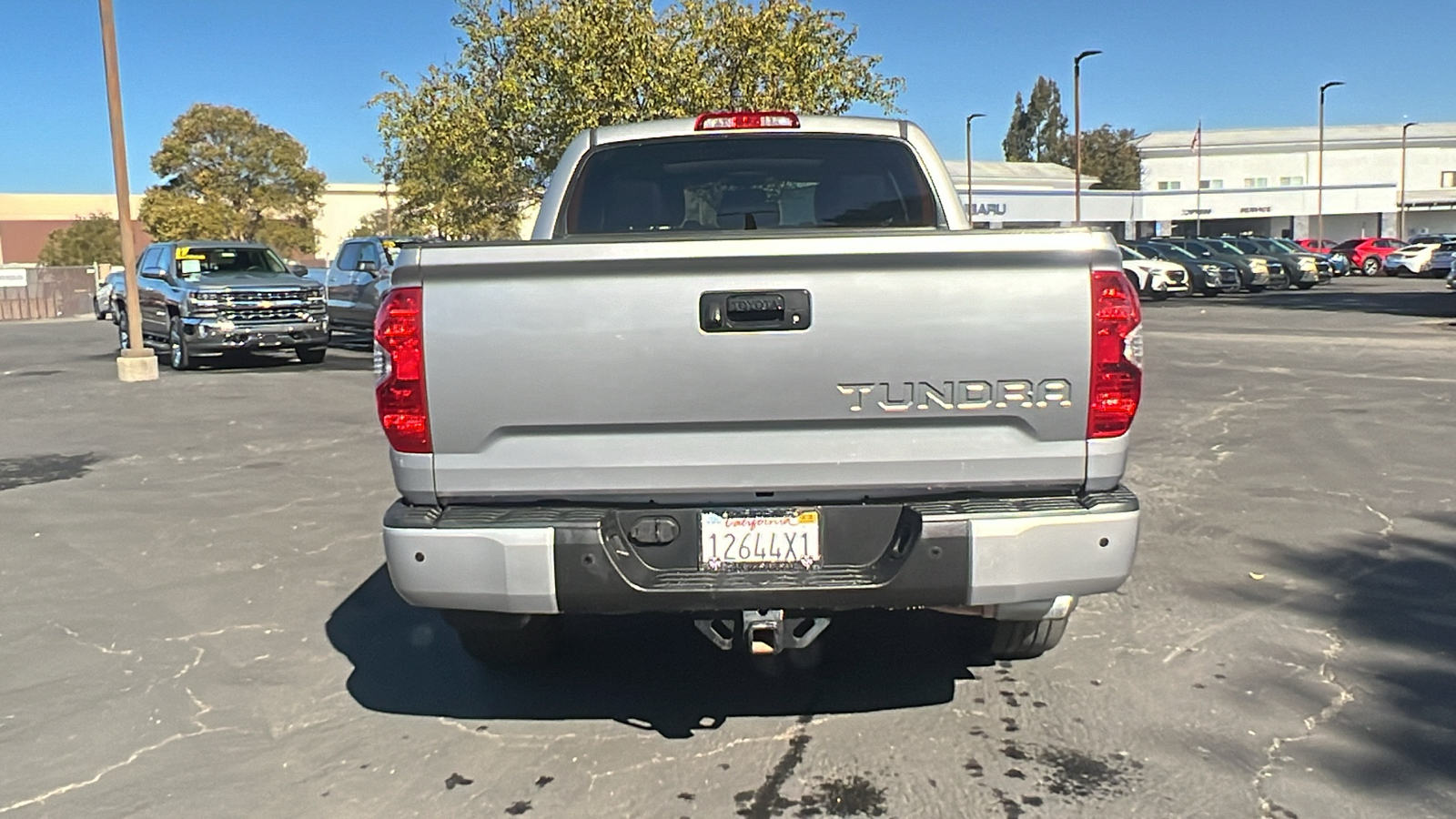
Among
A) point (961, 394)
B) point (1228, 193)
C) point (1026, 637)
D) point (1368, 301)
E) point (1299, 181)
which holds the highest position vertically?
point (1299, 181)

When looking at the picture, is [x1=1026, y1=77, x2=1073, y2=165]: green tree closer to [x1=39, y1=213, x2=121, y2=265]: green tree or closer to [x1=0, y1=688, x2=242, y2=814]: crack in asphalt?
[x1=39, y1=213, x2=121, y2=265]: green tree

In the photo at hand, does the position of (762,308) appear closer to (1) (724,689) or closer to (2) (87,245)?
(1) (724,689)

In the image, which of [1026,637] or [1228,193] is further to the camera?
[1228,193]

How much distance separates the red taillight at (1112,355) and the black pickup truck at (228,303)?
15039 mm

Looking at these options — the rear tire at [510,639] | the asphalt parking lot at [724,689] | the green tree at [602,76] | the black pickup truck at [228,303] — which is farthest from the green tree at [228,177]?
the rear tire at [510,639]

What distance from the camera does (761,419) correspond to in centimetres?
330

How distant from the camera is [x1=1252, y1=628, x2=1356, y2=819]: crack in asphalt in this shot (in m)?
3.38

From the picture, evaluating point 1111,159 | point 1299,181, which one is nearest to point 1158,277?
point 1299,181

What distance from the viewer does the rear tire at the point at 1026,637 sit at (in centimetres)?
429

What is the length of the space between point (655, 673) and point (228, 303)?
13758mm

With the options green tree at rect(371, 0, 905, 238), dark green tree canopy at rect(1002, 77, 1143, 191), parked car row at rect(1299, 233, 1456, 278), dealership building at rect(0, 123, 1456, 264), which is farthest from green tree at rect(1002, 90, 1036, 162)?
green tree at rect(371, 0, 905, 238)

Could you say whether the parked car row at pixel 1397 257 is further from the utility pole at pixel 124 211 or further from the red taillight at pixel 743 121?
the red taillight at pixel 743 121

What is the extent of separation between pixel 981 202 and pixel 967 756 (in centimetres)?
6625

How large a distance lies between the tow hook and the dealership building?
2597 inches
